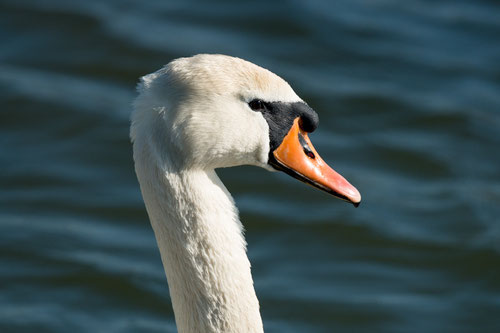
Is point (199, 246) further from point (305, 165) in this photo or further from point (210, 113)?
point (305, 165)

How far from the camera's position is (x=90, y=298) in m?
6.50

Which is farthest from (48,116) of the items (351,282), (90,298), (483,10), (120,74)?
(483,10)

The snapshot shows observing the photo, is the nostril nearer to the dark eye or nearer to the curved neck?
the dark eye

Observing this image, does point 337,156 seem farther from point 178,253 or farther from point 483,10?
point 178,253

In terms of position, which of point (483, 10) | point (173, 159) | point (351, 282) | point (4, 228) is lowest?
point (173, 159)

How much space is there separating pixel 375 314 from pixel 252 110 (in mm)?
3064

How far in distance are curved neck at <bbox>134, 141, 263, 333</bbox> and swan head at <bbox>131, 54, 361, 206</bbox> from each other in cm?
7

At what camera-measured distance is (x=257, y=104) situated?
12.5 ft

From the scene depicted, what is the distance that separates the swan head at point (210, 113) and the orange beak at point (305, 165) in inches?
2.4

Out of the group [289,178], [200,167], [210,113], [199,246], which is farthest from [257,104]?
[289,178]

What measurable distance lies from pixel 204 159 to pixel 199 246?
0.35 metres

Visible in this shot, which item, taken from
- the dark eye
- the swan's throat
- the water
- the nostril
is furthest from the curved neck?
the water

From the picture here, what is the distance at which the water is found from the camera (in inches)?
258

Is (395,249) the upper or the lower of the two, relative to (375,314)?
upper
